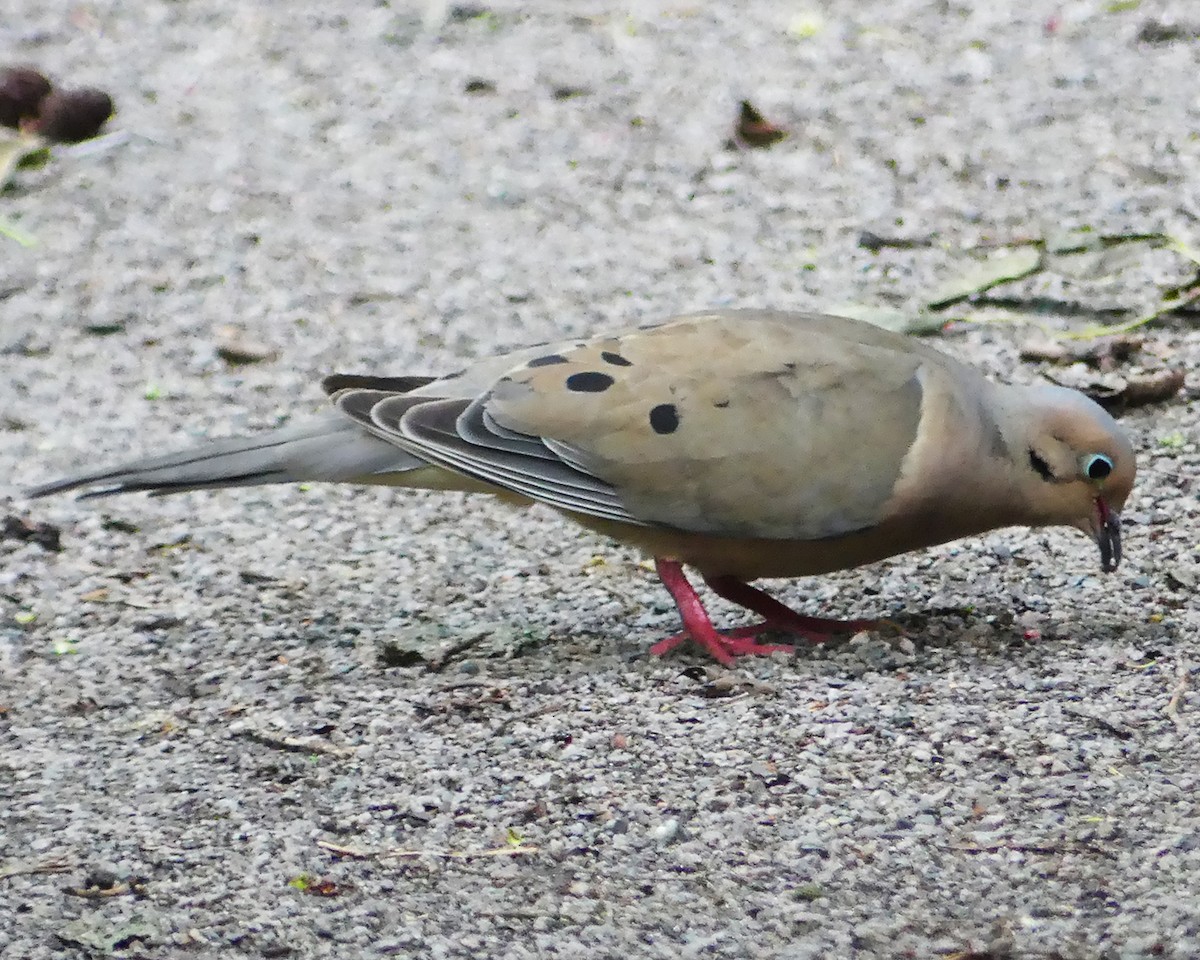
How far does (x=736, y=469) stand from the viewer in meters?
3.55

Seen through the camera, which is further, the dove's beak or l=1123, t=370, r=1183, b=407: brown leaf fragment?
l=1123, t=370, r=1183, b=407: brown leaf fragment

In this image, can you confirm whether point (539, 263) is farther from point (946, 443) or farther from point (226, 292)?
point (946, 443)

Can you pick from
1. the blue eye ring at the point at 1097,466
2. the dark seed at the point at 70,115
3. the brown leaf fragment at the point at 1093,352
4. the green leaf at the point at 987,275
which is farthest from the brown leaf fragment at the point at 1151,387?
the dark seed at the point at 70,115

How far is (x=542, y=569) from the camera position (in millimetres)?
4238

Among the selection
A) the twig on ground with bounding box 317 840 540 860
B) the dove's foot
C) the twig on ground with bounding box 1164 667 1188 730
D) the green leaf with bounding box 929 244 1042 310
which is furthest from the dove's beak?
the green leaf with bounding box 929 244 1042 310

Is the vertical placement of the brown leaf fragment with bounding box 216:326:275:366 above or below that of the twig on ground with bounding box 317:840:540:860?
below

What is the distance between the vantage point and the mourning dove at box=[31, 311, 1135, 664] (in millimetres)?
3531

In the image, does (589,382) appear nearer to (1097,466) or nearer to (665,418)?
(665,418)

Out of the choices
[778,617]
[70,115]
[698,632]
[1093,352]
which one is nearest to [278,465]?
[698,632]

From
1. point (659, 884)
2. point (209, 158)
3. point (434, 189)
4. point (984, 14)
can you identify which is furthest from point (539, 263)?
point (659, 884)

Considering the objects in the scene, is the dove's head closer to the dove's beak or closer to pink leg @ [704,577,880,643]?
the dove's beak

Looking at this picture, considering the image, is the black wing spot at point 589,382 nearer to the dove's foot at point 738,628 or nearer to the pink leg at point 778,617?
the dove's foot at point 738,628

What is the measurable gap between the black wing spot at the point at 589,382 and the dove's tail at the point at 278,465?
1.12 feet

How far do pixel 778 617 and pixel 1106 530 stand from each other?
0.72 m
